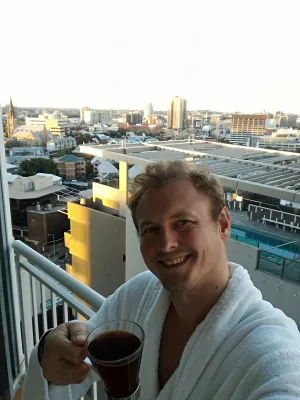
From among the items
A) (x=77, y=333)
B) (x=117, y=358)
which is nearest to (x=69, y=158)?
(x=77, y=333)

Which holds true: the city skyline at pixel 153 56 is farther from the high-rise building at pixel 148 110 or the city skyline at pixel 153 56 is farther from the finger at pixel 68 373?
the finger at pixel 68 373

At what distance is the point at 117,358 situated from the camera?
18.8 inches

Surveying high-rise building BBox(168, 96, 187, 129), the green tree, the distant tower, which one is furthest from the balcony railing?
the distant tower

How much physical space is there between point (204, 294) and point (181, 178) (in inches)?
8.7

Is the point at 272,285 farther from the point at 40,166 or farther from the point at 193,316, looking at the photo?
the point at 193,316

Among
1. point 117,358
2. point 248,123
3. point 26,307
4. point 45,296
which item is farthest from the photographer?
point 248,123

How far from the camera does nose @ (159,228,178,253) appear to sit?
0.58 m

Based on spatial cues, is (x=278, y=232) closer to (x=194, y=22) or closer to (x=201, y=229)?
(x=194, y=22)

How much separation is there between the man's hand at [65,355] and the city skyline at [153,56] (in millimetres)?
1354

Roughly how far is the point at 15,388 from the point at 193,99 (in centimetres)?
209

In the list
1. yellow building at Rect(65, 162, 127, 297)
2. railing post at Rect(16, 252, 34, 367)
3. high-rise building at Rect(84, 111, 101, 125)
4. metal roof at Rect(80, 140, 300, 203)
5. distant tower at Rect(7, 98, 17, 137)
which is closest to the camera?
railing post at Rect(16, 252, 34, 367)

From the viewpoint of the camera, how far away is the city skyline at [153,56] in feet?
5.58

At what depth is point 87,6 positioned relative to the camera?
1.75 m

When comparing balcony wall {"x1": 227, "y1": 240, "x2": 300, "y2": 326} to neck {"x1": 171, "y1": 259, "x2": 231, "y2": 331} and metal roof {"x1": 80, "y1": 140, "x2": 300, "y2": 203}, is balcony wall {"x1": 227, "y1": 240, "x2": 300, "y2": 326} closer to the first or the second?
metal roof {"x1": 80, "y1": 140, "x2": 300, "y2": 203}
